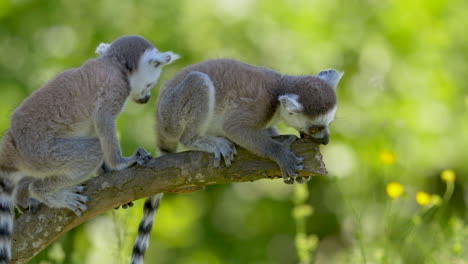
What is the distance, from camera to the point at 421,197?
4086mm

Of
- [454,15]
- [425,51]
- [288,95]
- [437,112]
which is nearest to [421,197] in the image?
[288,95]

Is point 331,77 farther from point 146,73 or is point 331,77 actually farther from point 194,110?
point 146,73

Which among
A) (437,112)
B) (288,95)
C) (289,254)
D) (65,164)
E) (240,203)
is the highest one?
(288,95)

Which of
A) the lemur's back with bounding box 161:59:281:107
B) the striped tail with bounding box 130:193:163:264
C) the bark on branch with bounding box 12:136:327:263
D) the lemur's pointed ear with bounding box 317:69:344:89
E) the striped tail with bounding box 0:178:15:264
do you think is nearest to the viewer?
the striped tail with bounding box 0:178:15:264

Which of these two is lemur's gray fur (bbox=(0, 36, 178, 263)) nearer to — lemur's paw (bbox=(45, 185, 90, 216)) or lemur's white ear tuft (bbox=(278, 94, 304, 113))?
lemur's paw (bbox=(45, 185, 90, 216))

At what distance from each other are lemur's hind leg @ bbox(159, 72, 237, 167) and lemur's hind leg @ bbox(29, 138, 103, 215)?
0.59 m

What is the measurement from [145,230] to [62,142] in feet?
2.56

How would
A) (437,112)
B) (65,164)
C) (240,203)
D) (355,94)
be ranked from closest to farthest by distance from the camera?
(65,164) < (437,112) < (355,94) < (240,203)

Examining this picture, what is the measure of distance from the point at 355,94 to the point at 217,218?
2.69 meters

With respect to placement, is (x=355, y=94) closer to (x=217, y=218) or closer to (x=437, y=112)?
(x=437, y=112)

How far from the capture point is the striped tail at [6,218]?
3529 mm

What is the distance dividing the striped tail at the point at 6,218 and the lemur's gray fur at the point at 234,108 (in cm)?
81

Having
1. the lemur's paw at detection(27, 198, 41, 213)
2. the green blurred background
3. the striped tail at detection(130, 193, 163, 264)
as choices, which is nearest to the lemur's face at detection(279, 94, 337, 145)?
the striped tail at detection(130, 193, 163, 264)

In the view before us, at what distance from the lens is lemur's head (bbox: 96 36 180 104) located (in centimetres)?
444
